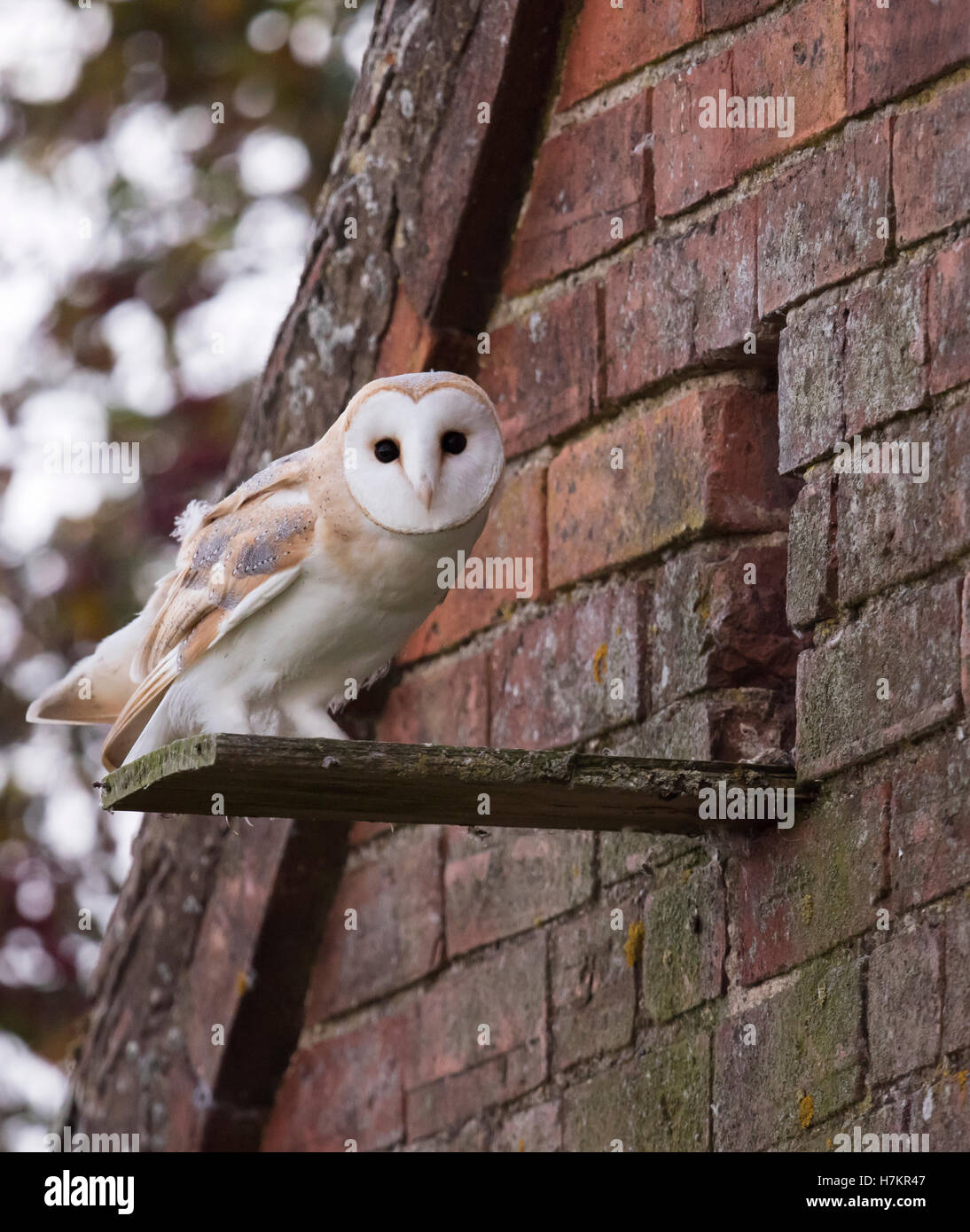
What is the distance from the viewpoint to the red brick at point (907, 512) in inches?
104

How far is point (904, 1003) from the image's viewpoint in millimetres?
2613

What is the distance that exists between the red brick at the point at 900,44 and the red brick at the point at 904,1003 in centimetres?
109

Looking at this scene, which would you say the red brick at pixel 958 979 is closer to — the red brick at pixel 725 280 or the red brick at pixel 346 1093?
the red brick at pixel 725 280

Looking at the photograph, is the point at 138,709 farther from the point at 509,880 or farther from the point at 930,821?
the point at 930,821

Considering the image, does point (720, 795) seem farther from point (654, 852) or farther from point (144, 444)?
point (144, 444)

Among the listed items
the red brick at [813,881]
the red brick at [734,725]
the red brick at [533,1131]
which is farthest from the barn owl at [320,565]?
the red brick at [533,1131]

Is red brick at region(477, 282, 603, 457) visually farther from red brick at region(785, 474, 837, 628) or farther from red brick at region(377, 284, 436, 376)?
red brick at region(785, 474, 837, 628)

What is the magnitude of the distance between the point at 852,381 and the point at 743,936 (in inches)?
30.4

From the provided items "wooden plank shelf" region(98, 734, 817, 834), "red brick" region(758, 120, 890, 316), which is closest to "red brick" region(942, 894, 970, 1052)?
"wooden plank shelf" region(98, 734, 817, 834)

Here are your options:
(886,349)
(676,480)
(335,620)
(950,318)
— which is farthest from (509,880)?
(950,318)

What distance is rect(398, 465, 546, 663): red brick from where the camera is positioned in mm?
3580

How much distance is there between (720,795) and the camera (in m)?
2.85

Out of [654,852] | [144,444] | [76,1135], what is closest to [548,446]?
[654,852]
